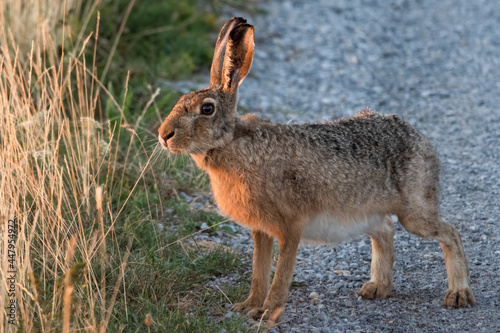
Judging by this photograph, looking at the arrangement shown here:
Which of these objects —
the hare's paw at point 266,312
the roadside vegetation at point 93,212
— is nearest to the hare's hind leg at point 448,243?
the hare's paw at point 266,312

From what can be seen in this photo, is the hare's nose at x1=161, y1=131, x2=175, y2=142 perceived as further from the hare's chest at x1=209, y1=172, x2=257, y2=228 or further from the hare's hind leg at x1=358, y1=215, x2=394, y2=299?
the hare's hind leg at x1=358, y1=215, x2=394, y2=299

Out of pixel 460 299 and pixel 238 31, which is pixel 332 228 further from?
pixel 238 31

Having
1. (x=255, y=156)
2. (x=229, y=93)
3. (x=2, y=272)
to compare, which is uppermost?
(x=229, y=93)

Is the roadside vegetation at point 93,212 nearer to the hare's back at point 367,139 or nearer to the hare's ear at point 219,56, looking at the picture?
the hare's ear at point 219,56

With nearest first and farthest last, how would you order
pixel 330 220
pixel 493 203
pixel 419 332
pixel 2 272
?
pixel 2 272
pixel 419 332
pixel 330 220
pixel 493 203

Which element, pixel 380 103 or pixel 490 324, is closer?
pixel 490 324

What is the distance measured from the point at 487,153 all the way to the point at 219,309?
12.9ft

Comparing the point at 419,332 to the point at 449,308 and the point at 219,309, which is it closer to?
the point at 449,308

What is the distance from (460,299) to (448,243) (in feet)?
1.25

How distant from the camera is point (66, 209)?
208 inches

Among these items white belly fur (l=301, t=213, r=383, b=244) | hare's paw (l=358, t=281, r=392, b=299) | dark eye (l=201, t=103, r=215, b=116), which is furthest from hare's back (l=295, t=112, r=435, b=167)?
hare's paw (l=358, t=281, r=392, b=299)

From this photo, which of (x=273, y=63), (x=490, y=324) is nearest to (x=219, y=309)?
(x=490, y=324)

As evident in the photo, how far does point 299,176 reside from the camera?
181 inches

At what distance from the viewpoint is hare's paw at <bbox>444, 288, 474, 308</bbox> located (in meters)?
4.76
